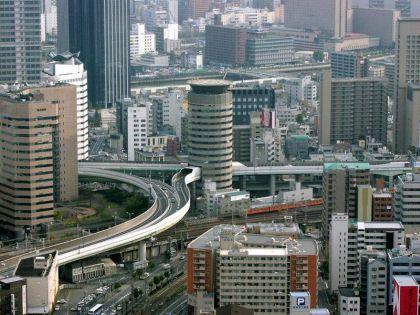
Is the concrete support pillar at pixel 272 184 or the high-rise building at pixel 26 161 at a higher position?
the high-rise building at pixel 26 161

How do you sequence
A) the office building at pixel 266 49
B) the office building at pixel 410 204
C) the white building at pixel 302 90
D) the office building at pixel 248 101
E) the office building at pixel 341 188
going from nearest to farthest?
the office building at pixel 410 204
the office building at pixel 341 188
the office building at pixel 248 101
the white building at pixel 302 90
the office building at pixel 266 49

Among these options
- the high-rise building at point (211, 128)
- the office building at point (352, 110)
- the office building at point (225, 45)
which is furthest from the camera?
the office building at point (225, 45)

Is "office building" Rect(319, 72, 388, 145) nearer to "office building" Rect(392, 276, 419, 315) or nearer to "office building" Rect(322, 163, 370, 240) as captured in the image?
"office building" Rect(322, 163, 370, 240)

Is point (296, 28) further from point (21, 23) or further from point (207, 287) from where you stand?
point (207, 287)

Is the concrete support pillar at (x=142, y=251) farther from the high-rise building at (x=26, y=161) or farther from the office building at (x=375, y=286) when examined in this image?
the office building at (x=375, y=286)

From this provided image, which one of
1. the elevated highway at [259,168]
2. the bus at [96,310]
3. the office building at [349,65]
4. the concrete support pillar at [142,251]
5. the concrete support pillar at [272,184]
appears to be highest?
the office building at [349,65]

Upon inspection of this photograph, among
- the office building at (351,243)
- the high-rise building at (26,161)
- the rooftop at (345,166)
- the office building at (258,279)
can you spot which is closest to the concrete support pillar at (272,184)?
the rooftop at (345,166)

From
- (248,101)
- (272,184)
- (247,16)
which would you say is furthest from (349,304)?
(247,16)

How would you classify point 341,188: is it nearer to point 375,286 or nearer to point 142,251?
point 142,251
